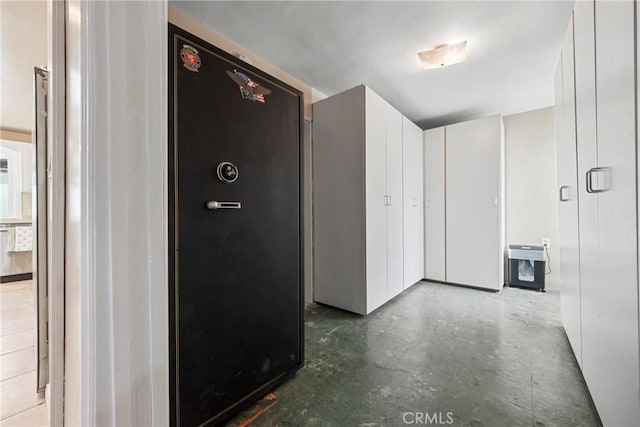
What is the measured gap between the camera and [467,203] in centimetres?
365

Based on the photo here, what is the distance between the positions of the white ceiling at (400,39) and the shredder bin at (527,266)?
202 centimetres

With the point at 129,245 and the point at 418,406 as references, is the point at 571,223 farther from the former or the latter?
the point at 129,245

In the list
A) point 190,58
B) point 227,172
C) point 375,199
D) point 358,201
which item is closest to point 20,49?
point 190,58

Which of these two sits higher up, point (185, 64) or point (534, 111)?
point (534, 111)

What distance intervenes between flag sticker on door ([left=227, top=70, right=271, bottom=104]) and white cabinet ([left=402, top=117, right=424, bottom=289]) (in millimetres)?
2380

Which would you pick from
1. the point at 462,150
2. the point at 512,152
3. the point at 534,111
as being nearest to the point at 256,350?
the point at 462,150

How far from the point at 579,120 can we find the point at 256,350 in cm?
227

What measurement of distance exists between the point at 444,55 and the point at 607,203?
6.38 feet

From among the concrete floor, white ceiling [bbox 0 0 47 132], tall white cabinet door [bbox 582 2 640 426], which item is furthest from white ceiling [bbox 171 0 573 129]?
the concrete floor

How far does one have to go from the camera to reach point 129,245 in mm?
553

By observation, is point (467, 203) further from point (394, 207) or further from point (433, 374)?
point (433, 374)

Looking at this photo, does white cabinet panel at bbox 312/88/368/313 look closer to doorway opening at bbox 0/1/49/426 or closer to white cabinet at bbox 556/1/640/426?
white cabinet at bbox 556/1/640/426

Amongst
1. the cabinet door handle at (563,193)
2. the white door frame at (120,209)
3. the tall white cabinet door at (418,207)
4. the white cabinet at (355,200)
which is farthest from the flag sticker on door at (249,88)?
the tall white cabinet door at (418,207)

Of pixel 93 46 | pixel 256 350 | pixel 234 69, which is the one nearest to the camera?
pixel 93 46
